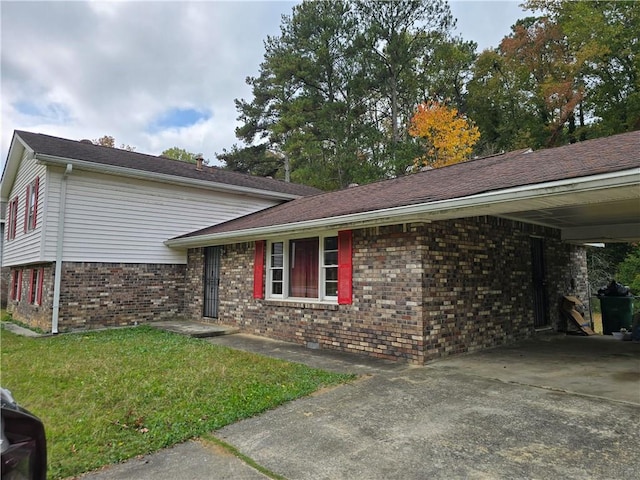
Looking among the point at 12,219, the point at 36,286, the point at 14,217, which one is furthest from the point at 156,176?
Answer: the point at 12,219

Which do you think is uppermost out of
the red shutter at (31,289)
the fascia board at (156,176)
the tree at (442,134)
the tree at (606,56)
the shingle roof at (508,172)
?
the tree at (606,56)

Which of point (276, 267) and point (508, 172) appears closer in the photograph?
point (508, 172)

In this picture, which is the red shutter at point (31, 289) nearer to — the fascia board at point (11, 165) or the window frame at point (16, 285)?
the window frame at point (16, 285)

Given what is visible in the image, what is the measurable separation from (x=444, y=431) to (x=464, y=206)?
270 centimetres

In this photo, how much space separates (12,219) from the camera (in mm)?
13211

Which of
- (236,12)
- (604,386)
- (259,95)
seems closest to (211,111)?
(259,95)

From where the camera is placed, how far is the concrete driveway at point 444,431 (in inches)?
112

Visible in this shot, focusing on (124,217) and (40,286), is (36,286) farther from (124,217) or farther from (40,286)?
(124,217)

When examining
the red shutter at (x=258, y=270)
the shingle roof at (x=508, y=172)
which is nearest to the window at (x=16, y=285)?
the red shutter at (x=258, y=270)

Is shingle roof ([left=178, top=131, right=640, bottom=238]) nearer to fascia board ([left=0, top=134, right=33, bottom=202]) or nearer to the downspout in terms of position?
the downspout

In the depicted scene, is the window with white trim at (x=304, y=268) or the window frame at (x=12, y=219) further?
the window frame at (x=12, y=219)

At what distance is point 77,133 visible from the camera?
25250 mm

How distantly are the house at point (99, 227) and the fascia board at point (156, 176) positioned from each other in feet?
0.08

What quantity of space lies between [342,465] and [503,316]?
18.2 ft
